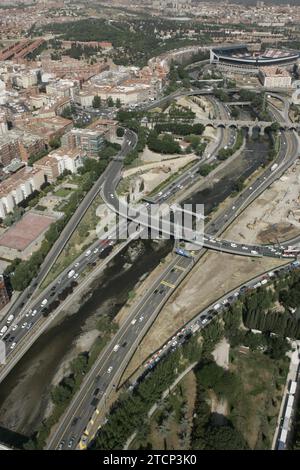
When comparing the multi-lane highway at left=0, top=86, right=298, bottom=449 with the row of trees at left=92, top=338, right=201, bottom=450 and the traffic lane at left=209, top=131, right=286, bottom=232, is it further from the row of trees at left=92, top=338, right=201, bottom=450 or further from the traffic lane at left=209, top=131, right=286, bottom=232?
the row of trees at left=92, top=338, right=201, bottom=450

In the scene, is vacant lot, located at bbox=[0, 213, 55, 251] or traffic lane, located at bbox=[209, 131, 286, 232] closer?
vacant lot, located at bbox=[0, 213, 55, 251]

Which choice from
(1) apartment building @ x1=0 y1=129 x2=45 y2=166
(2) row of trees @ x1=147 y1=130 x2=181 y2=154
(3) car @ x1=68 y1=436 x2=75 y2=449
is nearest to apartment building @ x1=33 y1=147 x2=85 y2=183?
(1) apartment building @ x1=0 y1=129 x2=45 y2=166

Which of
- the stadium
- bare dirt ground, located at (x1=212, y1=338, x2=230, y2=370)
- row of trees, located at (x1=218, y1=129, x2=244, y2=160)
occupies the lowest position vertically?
bare dirt ground, located at (x1=212, y1=338, x2=230, y2=370)

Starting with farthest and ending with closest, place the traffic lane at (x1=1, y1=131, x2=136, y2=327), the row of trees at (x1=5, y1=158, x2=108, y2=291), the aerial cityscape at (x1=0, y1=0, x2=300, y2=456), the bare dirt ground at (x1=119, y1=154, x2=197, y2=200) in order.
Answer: the bare dirt ground at (x1=119, y1=154, x2=197, y2=200)
the row of trees at (x1=5, y1=158, x2=108, y2=291)
the traffic lane at (x1=1, y1=131, x2=136, y2=327)
the aerial cityscape at (x1=0, y1=0, x2=300, y2=456)

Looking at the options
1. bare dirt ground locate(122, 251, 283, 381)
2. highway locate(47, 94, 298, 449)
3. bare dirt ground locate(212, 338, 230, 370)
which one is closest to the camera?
highway locate(47, 94, 298, 449)
